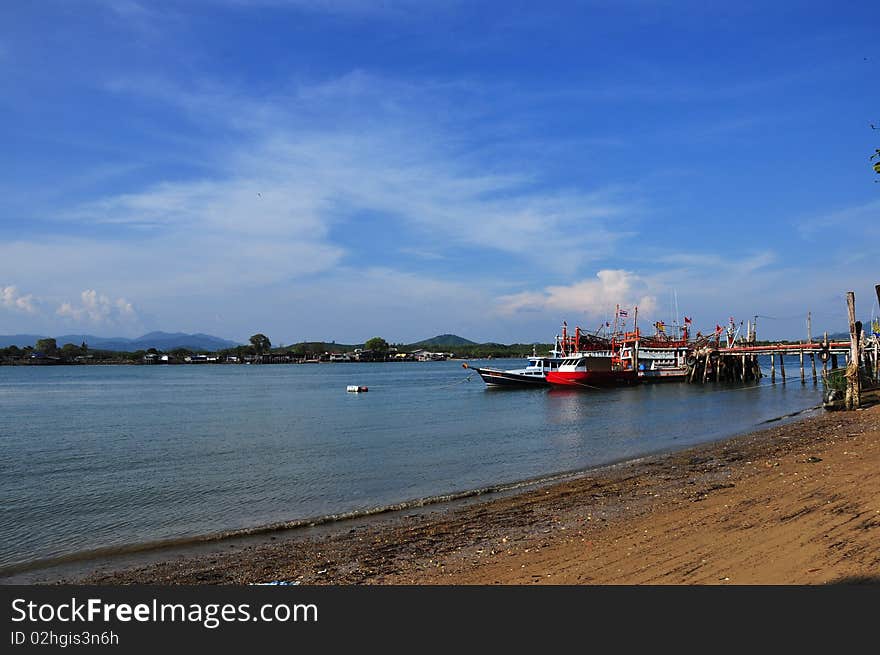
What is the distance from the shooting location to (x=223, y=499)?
16.9 meters

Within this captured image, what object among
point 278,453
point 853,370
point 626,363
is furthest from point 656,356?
point 278,453

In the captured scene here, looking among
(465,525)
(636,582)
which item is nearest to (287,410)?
(465,525)

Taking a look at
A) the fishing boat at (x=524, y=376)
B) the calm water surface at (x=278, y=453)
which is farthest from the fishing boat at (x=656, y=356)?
the calm water surface at (x=278, y=453)

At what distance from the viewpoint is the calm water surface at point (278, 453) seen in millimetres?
15109

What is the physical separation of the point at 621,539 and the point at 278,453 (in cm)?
1828

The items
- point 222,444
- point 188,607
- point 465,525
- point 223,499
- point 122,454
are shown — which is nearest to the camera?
point 188,607

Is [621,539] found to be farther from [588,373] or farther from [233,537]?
[588,373]

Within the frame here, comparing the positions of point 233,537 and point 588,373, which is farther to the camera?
point 588,373

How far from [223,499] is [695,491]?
11637mm

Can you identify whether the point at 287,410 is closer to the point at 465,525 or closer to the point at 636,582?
the point at 465,525

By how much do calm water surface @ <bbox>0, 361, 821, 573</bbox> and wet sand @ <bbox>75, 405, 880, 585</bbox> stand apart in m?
3.20

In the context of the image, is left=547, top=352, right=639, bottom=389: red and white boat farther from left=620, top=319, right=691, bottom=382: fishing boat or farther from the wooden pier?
the wooden pier

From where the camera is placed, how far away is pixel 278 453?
2516 centimetres

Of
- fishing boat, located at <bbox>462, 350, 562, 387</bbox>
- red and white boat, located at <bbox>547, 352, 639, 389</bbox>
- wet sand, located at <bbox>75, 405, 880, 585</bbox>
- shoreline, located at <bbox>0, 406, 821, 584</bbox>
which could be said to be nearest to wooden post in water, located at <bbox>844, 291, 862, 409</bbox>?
wet sand, located at <bbox>75, 405, 880, 585</bbox>
